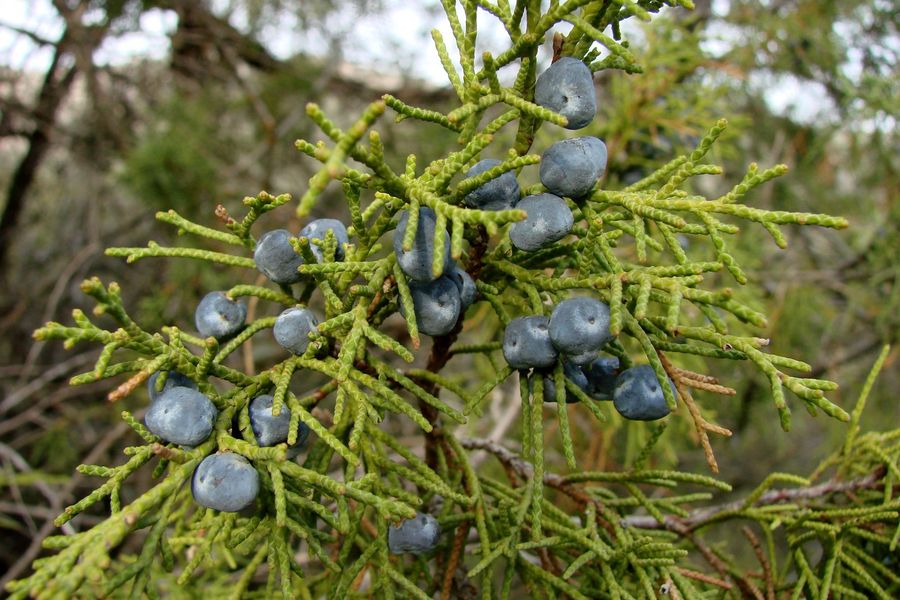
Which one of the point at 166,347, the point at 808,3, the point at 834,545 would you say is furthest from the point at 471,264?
the point at 808,3

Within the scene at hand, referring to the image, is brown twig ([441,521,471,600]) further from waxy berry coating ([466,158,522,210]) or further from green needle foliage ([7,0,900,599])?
waxy berry coating ([466,158,522,210])

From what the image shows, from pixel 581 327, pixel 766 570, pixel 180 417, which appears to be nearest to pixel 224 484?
pixel 180 417

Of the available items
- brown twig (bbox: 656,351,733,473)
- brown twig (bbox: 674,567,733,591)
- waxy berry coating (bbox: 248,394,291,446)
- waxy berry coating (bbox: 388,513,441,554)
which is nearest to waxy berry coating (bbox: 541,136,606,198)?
brown twig (bbox: 656,351,733,473)

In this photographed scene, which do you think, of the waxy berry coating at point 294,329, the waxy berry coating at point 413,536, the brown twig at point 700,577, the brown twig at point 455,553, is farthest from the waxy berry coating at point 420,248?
the brown twig at point 700,577

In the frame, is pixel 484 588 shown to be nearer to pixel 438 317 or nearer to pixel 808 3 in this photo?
pixel 438 317

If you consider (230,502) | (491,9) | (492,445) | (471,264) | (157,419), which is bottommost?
(492,445)

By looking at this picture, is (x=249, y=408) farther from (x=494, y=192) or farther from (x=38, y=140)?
(x=38, y=140)

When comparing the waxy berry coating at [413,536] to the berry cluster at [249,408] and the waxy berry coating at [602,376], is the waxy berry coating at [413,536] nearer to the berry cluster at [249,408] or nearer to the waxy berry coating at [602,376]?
the berry cluster at [249,408]
